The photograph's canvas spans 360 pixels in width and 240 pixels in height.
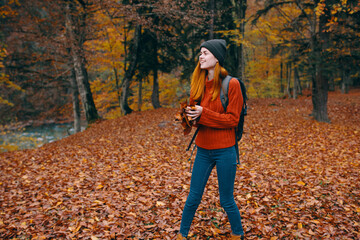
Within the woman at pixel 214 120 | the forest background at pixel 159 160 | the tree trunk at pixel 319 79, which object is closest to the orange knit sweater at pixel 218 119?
the woman at pixel 214 120

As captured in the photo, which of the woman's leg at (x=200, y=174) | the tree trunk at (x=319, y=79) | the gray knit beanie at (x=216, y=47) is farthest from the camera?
the tree trunk at (x=319, y=79)

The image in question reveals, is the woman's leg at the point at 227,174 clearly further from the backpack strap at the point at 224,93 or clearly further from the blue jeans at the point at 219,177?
the backpack strap at the point at 224,93

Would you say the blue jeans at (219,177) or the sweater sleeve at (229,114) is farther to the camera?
the blue jeans at (219,177)

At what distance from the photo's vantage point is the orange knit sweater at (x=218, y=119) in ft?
7.34

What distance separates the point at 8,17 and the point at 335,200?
1488 centimetres

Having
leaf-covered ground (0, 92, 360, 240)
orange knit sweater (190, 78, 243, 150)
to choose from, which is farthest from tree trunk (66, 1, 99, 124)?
orange knit sweater (190, 78, 243, 150)

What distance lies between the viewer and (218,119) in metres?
2.23

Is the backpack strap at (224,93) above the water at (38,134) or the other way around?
above

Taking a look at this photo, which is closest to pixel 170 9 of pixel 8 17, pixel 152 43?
pixel 152 43

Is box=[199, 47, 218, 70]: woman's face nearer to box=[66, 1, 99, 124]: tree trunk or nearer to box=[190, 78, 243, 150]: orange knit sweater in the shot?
box=[190, 78, 243, 150]: orange knit sweater

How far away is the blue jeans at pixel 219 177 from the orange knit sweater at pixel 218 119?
0.31 feet

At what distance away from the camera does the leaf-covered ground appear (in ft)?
10.9

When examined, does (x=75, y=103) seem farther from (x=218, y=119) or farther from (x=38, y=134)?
(x=218, y=119)

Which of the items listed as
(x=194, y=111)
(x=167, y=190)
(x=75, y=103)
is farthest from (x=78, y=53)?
(x=194, y=111)
